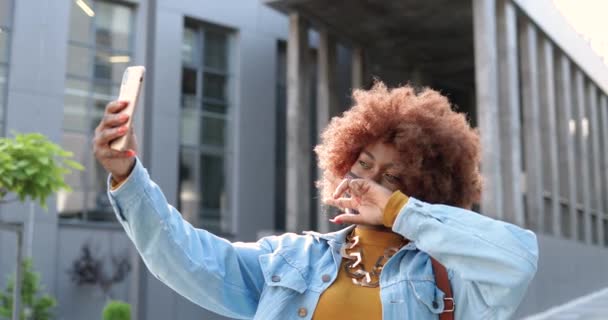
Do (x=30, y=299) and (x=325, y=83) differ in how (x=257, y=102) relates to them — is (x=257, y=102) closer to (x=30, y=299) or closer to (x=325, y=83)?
(x=325, y=83)

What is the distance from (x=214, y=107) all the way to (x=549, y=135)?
9.84 metres

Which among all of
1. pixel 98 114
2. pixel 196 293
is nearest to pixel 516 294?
A: pixel 196 293

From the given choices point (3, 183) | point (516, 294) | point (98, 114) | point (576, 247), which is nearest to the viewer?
point (516, 294)

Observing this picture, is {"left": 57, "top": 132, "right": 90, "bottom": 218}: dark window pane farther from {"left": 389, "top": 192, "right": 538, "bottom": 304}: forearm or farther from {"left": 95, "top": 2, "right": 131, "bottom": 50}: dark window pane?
{"left": 389, "top": 192, "right": 538, "bottom": 304}: forearm

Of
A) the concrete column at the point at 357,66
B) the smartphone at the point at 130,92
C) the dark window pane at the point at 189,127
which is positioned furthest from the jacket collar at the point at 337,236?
the concrete column at the point at 357,66

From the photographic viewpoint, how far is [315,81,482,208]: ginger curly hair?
7.61 feet

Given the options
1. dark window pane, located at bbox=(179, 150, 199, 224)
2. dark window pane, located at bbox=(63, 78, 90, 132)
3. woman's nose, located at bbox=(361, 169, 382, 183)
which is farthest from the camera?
dark window pane, located at bbox=(179, 150, 199, 224)

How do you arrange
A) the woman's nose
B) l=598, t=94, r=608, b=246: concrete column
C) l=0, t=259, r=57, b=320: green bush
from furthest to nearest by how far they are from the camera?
1. l=598, t=94, r=608, b=246: concrete column
2. l=0, t=259, r=57, b=320: green bush
3. the woman's nose

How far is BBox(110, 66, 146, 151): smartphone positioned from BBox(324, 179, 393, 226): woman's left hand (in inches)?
23.2

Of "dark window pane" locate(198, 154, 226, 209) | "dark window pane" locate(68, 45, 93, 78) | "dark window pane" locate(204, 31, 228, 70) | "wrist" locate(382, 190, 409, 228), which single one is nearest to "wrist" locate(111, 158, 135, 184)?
"wrist" locate(382, 190, 409, 228)

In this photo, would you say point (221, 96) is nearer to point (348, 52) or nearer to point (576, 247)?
point (348, 52)

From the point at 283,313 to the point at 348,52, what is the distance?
24235 millimetres

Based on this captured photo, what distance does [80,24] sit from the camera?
2062 cm

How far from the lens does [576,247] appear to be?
2281 centimetres
